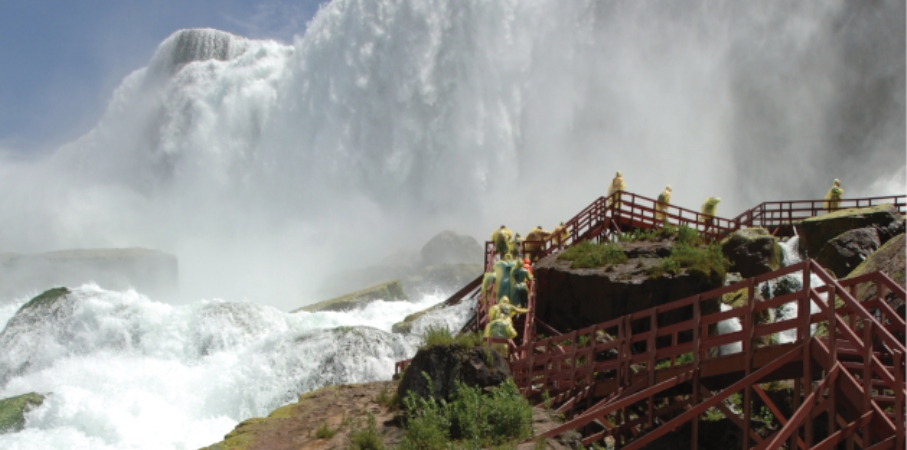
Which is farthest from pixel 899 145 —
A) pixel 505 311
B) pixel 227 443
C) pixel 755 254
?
pixel 227 443

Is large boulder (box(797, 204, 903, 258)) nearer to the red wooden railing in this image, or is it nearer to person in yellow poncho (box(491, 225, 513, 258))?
person in yellow poncho (box(491, 225, 513, 258))

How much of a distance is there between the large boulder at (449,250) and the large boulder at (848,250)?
37.7 metres

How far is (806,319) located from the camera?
29.3ft

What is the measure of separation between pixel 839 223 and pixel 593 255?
9536 millimetres

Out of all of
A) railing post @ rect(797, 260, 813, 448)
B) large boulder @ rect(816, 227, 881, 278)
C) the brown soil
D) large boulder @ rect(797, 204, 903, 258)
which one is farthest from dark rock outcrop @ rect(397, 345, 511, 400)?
large boulder @ rect(797, 204, 903, 258)

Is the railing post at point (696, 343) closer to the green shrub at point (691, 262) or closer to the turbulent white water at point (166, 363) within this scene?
the green shrub at point (691, 262)

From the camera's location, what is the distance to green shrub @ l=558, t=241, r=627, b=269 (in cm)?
2117

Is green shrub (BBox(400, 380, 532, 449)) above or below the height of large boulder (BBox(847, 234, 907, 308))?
below

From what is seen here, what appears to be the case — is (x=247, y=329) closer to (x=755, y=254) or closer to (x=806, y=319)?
(x=755, y=254)

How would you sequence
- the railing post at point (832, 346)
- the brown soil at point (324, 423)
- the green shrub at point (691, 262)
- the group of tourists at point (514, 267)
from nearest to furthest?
the railing post at point (832, 346) → the brown soil at point (324, 423) → the group of tourists at point (514, 267) → the green shrub at point (691, 262)

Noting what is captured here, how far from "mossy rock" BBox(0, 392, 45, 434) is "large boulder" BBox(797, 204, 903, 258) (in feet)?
74.2

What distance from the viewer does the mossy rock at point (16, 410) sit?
18.0 metres

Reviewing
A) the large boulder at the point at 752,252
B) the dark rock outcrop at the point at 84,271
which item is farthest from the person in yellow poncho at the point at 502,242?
the dark rock outcrop at the point at 84,271

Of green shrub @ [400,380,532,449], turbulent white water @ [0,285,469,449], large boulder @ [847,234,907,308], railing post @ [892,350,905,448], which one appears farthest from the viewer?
turbulent white water @ [0,285,469,449]
